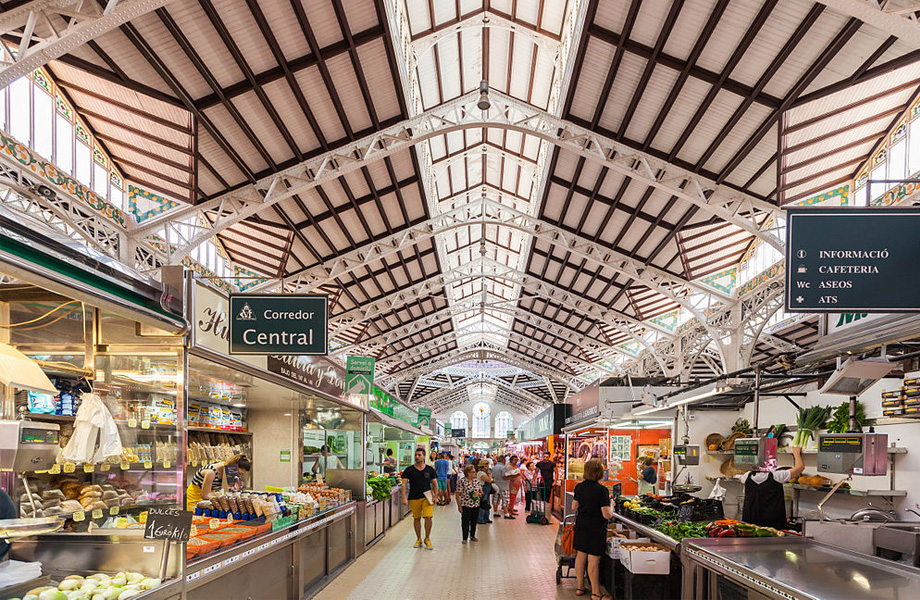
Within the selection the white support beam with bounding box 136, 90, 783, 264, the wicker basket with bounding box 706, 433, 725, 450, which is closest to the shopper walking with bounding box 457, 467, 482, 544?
A: the wicker basket with bounding box 706, 433, 725, 450

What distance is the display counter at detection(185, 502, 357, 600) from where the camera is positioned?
4.60 meters

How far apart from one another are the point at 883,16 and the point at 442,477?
15494 mm

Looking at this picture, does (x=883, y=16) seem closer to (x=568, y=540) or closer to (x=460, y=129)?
(x=568, y=540)

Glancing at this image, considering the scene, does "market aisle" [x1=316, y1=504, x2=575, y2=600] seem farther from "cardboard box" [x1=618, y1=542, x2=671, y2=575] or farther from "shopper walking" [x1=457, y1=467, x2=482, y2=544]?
"cardboard box" [x1=618, y1=542, x2=671, y2=575]

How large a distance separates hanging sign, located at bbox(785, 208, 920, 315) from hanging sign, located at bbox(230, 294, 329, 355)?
3.52 meters

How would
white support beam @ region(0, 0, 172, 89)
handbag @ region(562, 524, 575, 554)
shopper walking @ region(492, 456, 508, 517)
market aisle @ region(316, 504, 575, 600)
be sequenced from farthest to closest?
shopper walking @ region(492, 456, 508, 517) < handbag @ region(562, 524, 575, 554) < market aisle @ region(316, 504, 575, 600) < white support beam @ region(0, 0, 172, 89)

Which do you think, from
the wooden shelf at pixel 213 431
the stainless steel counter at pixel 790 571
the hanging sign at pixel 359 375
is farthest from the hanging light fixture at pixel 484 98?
the stainless steel counter at pixel 790 571

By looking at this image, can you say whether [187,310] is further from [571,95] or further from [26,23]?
[571,95]

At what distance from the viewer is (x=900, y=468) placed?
330 inches

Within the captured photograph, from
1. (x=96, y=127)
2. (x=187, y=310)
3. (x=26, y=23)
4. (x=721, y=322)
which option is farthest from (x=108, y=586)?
(x=721, y=322)

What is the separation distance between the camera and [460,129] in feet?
38.4

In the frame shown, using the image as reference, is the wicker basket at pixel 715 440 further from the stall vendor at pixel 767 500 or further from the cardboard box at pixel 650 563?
the cardboard box at pixel 650 563

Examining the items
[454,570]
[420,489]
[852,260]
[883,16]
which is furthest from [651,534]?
[883,16]

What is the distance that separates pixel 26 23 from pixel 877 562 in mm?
8214
